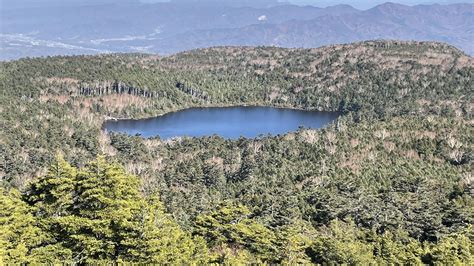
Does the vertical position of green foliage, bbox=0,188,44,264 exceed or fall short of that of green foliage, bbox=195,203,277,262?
it exceeds it

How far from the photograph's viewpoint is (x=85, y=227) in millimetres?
43344

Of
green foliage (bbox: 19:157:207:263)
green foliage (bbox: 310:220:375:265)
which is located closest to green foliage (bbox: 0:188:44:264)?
green foliage (bbox: 19:157:207:263)

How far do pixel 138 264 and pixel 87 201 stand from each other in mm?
8394

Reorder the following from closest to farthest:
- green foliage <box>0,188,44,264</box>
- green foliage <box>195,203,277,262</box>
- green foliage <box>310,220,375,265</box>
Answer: green foliage <box>0,188,44,264</box>, green foliage <box>310,220,375,265</box>, green foliage <box>195,203,277,262</box>

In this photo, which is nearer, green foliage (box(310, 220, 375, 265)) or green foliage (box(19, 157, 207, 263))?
green foliage (box(19, 157, 207, 263))

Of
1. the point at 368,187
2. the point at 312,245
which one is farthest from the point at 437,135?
the point at 312,245

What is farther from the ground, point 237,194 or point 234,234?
point 234,234

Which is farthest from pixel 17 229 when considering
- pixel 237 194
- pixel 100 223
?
pixel 237 194

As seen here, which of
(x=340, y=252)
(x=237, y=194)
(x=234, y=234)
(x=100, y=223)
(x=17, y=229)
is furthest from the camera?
(x=237, y=194)

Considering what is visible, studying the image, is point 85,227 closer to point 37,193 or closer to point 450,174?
point 37,193

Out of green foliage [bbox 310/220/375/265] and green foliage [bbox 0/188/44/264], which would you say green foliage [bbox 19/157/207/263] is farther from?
green foliage [bbox 310/220/375/265]

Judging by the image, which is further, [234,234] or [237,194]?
[237,194]

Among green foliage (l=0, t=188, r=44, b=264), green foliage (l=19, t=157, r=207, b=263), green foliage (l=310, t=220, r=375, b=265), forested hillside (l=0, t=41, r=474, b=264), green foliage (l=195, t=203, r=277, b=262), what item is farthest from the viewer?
green foliage (l=195, t=203, r=277, b=262)

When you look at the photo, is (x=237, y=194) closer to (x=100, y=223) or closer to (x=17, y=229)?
(x=100, y=223)
